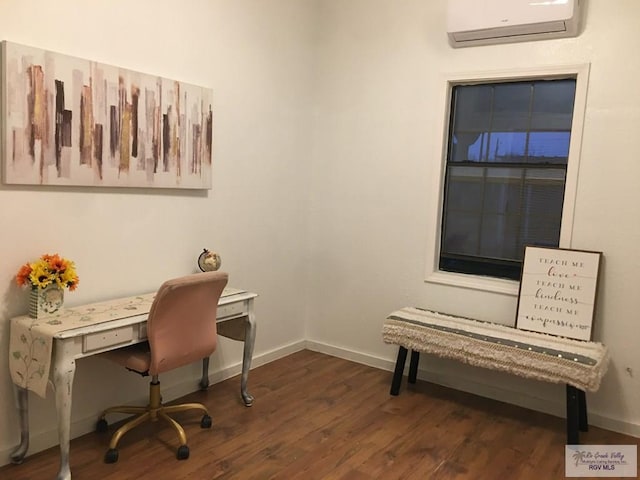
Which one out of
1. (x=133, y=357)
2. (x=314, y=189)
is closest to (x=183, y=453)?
(x=133, y=357)

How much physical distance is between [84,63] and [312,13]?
2113 mm

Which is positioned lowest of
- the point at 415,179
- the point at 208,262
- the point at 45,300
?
the point at 45,300

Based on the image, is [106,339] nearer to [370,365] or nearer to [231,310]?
[231,310]

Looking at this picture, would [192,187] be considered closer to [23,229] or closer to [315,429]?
[23,229]

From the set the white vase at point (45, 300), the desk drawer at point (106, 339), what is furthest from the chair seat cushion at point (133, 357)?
the white vase at point (45, 300)

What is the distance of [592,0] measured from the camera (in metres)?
3.14

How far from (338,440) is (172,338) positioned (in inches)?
43.2

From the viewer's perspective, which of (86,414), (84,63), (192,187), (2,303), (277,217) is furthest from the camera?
(277,217)

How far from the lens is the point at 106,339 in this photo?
2473mm

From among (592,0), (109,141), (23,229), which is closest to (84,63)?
(109,141)

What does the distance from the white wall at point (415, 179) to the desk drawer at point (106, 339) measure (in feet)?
6.82

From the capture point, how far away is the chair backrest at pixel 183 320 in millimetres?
2553

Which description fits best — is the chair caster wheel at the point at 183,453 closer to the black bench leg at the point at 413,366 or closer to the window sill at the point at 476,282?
the black bench leg at the point at 413,366

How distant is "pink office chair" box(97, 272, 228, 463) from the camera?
2.57m
